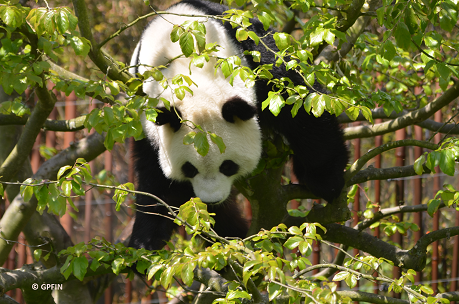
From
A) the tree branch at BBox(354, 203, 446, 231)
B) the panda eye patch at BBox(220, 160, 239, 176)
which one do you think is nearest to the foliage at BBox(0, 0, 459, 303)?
the tree branch at BBox(354, 203, 446, 231)

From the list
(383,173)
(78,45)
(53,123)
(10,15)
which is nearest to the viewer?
(10,15)

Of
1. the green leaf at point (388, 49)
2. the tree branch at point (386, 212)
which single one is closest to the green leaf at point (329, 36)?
the green leaf at point (388, 49)

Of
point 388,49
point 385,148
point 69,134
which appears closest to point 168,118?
point 385,148

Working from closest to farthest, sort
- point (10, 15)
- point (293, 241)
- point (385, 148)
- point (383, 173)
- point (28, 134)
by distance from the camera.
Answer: point (293, 241)
point (10, 15)
point (385, 148)
point (383, 173)
point (28, 134)

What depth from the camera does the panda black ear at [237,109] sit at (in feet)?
7.57

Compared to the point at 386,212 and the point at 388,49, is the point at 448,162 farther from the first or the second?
the point at 386,212

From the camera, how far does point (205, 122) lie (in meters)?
2.42

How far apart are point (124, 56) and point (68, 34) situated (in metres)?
5.54

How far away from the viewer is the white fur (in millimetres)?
2426

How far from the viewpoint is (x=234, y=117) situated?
2480mm

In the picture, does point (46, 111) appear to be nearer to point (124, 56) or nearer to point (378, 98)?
point (378, 98)

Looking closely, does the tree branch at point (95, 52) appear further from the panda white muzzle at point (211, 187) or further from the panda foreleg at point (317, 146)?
the panda foreleg at point (317, 146)

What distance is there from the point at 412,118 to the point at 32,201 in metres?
2.40

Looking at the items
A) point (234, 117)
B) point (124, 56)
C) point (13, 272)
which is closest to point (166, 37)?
point (234, 117)
